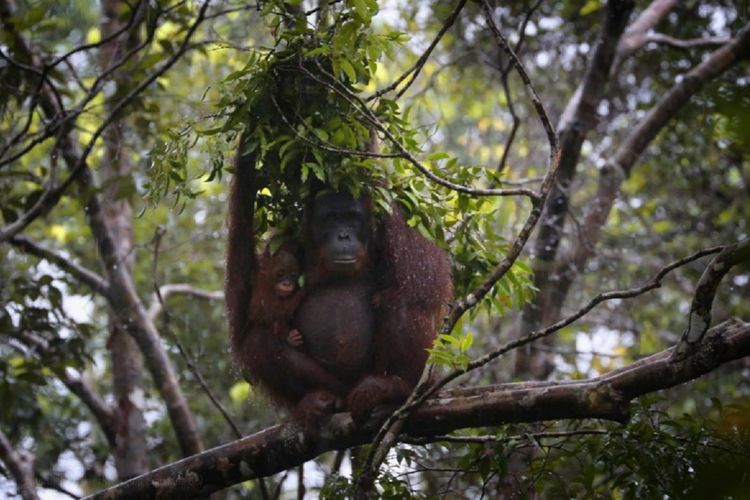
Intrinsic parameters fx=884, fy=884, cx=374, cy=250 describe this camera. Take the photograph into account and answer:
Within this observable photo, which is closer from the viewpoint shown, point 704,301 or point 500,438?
point 704,301

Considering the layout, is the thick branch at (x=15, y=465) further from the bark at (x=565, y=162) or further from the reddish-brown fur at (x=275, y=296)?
the bark at (x=565, y=162)

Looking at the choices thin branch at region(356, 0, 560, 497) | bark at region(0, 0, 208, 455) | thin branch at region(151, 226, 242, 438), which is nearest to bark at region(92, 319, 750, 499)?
thin branch at region(356, 0, 560, 497)

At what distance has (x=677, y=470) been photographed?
3.23m

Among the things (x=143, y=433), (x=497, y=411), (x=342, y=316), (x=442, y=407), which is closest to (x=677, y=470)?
(x=497, y=411)

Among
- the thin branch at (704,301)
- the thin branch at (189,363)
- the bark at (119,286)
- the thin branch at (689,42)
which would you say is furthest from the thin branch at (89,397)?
the thin branch at (689,42)

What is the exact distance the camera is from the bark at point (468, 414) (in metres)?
3.08

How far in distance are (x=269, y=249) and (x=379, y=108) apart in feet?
3.36

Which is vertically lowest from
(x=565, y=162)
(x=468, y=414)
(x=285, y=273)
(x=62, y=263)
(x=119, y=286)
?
(x=468, y=414)

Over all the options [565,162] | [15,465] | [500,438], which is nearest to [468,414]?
[500,438]

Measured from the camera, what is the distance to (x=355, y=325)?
4.48 m

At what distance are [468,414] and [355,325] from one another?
106 centimetres

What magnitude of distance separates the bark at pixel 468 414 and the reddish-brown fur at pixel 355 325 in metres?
0.15

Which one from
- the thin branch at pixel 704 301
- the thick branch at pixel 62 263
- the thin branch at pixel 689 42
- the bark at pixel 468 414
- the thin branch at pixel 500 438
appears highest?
the thin branch at pixel 689 42

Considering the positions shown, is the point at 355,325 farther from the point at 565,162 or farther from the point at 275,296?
the point at 565,162
